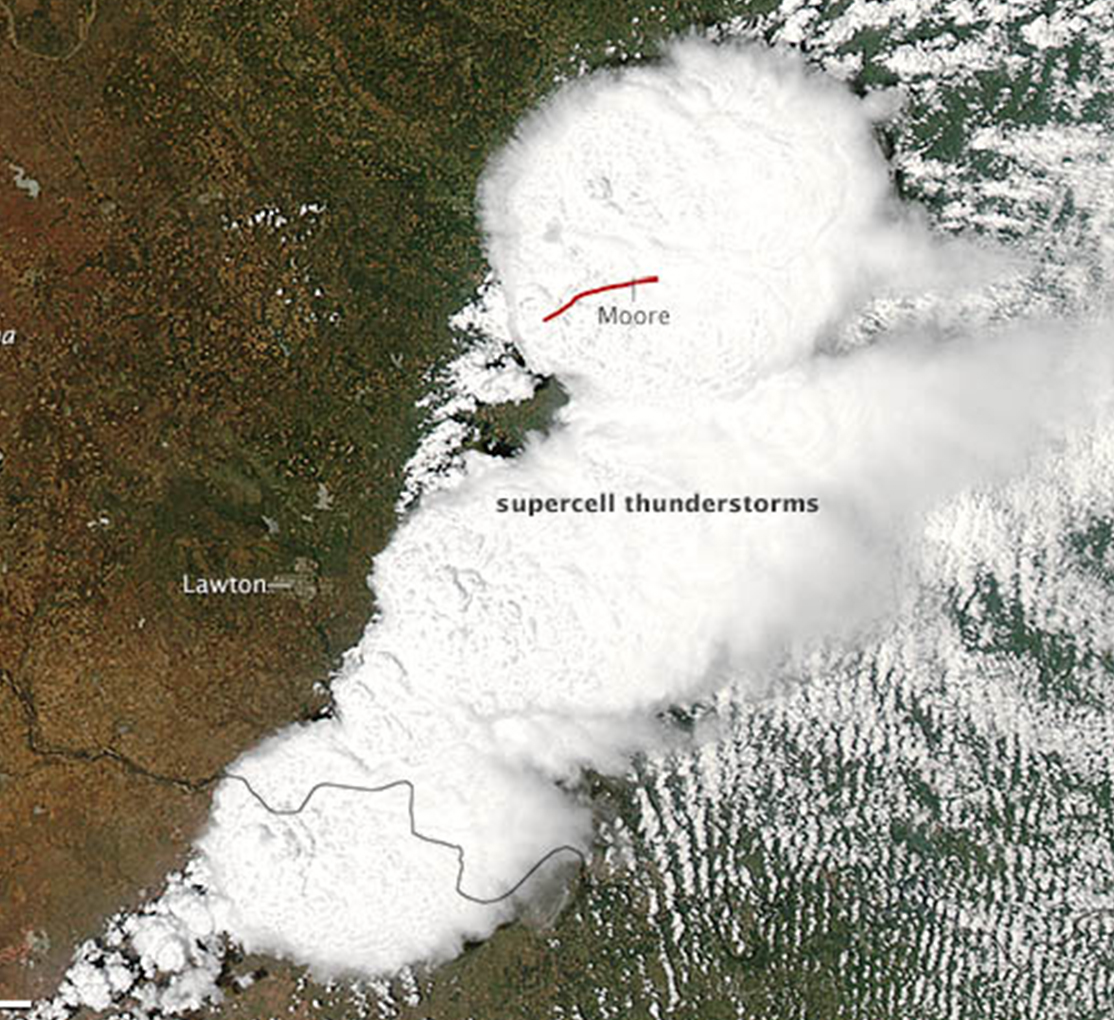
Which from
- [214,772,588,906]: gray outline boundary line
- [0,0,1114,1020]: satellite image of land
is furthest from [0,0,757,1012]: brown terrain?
[214,772,588,906]: gray outline boundary line

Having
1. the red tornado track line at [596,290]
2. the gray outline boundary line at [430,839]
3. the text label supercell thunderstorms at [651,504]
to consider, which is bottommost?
the gray outline boundary line at [430,839]

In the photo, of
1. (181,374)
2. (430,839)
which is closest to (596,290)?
(181,374)

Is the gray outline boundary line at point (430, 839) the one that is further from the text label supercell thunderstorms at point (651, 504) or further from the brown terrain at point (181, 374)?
the text label supercell thunderstorms at point (651, 504)

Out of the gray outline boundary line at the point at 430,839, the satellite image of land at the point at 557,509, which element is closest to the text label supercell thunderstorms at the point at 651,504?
the satellite image of land at the point at 557,509

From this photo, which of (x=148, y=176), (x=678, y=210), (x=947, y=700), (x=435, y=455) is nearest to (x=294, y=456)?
(x=435, y=455)

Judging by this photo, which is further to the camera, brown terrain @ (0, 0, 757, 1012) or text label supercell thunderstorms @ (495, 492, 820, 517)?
brown terrain @ (0, 0, 757, 1012)

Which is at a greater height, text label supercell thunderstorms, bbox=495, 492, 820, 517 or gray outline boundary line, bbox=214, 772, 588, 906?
text label supercell thunderstorms, bbox=495, 492, 820, 517

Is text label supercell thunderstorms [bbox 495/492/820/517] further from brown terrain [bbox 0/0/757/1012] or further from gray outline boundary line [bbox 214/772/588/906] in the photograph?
gray outline boundary line [bbox 214/772/588/906]

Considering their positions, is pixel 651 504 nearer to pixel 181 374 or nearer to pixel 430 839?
pixel 430 839
